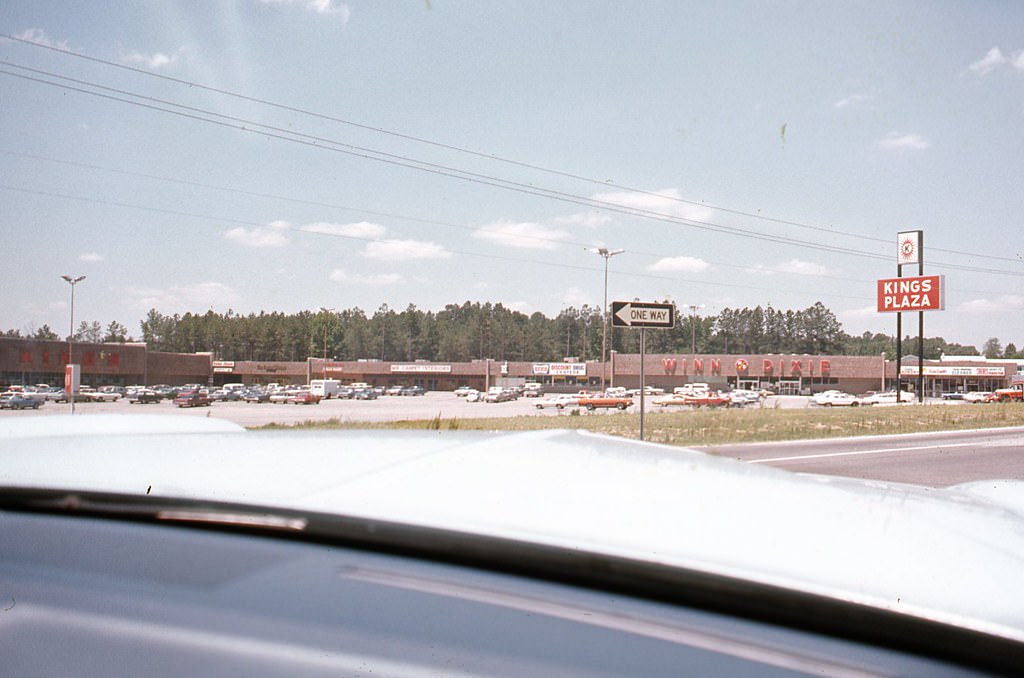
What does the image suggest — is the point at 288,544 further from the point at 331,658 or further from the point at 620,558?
the point at 620,558

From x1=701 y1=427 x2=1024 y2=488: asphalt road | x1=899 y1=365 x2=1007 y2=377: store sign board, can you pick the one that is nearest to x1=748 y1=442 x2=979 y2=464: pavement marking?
x1=701 y1=427 x2=1024 y2=488: asphalt road

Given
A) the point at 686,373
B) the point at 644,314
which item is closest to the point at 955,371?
the point at 686,373

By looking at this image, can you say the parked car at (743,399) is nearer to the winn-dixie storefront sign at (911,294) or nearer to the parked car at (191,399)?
the winn-dixie storefront sign at (911,294)

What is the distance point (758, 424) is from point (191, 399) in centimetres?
2308

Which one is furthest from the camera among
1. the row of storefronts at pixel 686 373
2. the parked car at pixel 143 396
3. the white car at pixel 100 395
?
the row of storefronts at pixel 686 373

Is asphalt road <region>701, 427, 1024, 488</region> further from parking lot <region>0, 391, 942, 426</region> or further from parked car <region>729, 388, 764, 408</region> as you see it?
parked car <region>729, 388, 764, 408</region>

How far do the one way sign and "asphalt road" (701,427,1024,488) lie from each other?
289cm

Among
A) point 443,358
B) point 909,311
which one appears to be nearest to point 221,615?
point 909,311

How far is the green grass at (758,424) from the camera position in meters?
18.8

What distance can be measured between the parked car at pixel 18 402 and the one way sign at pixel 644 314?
9667 millimetres

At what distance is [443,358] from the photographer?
12538 centimetres

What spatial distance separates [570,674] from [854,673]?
395mm

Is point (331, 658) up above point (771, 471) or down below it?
below

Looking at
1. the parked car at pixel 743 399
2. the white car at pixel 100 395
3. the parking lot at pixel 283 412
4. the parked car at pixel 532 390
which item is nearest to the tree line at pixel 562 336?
the parked car at pixel 532 390
